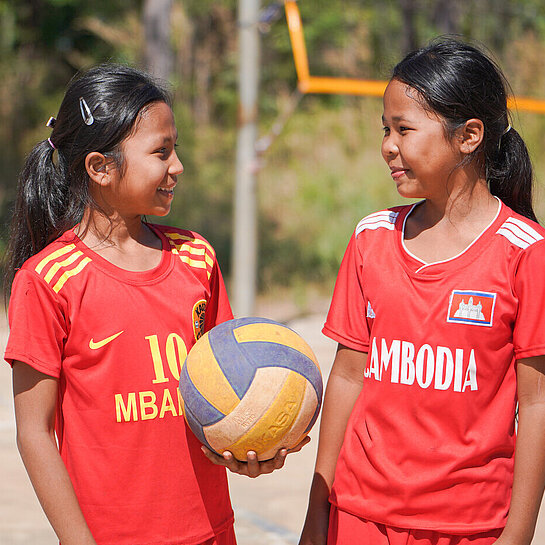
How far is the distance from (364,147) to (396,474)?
13546 millimetres

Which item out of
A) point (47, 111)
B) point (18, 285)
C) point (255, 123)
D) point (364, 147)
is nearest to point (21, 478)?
point (18, 285)

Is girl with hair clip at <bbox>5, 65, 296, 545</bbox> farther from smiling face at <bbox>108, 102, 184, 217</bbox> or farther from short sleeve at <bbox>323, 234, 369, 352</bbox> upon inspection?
short sleeve at <bbox>323, 234, 369, 352</bbox>

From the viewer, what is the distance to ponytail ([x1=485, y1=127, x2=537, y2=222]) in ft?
7.92

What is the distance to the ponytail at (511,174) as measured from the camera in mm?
2414

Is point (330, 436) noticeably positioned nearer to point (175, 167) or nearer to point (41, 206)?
point (175, 167)

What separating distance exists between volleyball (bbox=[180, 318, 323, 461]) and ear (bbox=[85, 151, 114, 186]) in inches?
20.8

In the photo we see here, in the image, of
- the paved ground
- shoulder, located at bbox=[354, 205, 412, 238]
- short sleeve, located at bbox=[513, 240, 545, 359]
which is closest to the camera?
short sleeve, located at bbox=[513, 240, 545, 359]

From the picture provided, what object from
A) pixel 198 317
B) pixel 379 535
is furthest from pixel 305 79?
pixel 379 535

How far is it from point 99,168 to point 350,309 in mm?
806

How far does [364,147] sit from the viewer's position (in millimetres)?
15391

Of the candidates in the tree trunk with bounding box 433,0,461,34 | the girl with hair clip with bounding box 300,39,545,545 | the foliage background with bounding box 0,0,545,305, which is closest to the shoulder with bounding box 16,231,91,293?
the girl with hair clip with bounding box 300,39,545,545

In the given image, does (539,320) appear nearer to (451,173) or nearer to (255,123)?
(451,173)

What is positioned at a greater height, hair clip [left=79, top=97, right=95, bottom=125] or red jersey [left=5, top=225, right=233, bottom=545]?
hair clip [left=79, top=97, right=95, bottom=125]

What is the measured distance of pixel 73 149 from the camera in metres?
2.42
